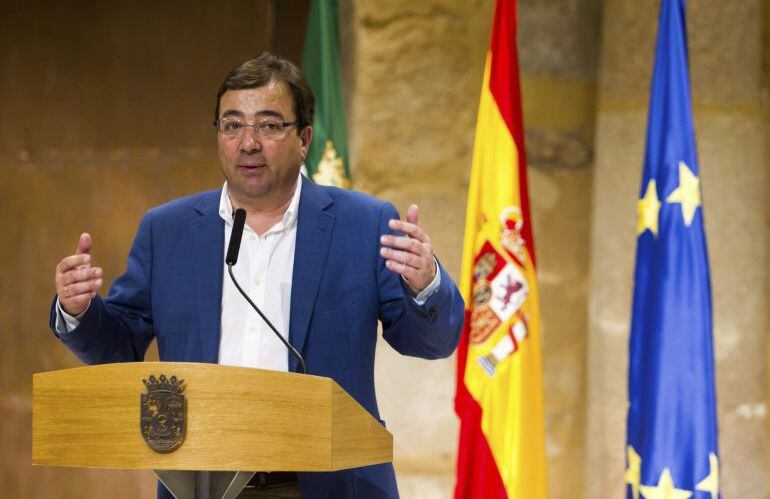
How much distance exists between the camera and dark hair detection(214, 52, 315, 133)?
2412 mm

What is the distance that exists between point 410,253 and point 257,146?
0.53 metres

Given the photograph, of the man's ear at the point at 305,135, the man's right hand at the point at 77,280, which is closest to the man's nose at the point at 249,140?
the man's ear at the point at 305,135

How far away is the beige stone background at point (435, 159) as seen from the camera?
3.92m

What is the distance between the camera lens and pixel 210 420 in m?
1.77

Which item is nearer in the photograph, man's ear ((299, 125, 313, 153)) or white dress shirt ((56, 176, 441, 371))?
white dress shirt ((56, 176, 441, 371))

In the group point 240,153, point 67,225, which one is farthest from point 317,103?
point 240,153

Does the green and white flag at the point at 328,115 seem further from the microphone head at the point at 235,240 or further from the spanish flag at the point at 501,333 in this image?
the microphone head at the point at 235,240

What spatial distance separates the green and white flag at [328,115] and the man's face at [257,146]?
5.13 ft

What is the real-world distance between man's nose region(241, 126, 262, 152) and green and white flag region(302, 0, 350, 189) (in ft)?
5.32

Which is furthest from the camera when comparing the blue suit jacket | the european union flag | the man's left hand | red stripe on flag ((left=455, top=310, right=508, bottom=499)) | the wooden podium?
red stripe on flag ((left=455, top=310, right=508, bottom=499))

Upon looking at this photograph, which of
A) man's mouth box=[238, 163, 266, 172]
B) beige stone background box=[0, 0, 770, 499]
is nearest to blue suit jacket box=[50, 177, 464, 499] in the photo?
man's mouth box=[238, 163, 266, 172]

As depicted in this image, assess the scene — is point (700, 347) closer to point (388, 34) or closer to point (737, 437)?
point (737, 437)

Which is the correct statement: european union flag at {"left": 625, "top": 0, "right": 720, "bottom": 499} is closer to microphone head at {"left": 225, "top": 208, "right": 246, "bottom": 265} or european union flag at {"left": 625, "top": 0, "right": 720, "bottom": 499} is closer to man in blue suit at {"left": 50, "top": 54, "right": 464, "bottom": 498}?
man in blue suit at {"left": 50, "top": 54, "right": 464, "bottom": 498}

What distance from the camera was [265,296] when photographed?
2.34 metres
